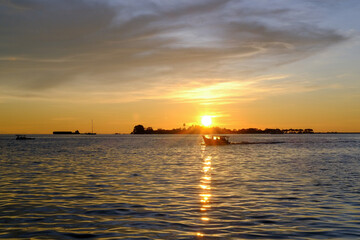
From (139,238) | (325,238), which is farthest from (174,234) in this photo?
(325,238)

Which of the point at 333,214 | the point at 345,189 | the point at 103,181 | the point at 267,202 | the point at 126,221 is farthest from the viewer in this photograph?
the point at 103,181

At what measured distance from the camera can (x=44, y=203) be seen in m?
22.0

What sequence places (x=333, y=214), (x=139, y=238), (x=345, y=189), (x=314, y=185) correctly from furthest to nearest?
1. (x=314, y=185)
2. (x=345, y=189)
3. (x=333, y=214)
4. (x=139, y=238)

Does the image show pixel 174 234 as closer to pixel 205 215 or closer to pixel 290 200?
pixel 205 215

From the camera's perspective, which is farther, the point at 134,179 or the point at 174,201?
the point at 134,179

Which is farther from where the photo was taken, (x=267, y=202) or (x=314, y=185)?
(x=314, y=185)

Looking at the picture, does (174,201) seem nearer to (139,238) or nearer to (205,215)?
(205,215)

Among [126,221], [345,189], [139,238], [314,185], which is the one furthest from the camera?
[314,185]

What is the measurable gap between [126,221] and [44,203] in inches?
297

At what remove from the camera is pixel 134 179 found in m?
33.9

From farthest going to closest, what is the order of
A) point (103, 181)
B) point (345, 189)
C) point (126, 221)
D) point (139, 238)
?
1. point (103, 181)
2. point (345, 189)
3. point (126, 221)
4. point (139, 238)

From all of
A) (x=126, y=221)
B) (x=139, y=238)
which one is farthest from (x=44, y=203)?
(x=139, y=238)

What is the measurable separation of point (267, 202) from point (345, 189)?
9.26 m

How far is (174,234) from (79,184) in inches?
700
